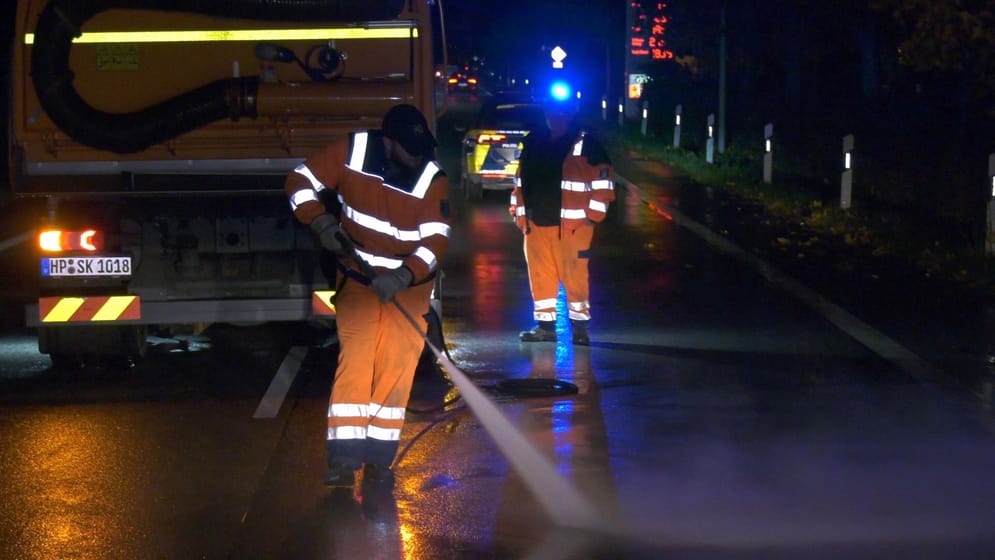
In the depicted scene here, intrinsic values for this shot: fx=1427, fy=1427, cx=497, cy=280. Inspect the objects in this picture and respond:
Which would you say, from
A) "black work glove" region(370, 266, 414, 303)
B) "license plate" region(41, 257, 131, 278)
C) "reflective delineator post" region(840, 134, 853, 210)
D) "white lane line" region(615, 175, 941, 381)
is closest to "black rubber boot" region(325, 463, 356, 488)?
"black work glove" region(370, 266, 414, 303)

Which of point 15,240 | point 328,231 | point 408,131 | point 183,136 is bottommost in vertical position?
point 15,240

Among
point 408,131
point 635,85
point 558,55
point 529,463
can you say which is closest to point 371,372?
point 529,463

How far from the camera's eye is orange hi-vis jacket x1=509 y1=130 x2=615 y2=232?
10.3 metres

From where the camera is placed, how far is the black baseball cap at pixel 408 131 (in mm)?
6535

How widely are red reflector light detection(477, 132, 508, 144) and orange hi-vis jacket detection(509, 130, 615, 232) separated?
1066 centimetres

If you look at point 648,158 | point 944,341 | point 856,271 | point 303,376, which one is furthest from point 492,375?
point 648,158

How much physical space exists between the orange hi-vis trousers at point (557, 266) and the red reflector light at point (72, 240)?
3151 mm

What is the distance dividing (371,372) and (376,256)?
0.54 metres

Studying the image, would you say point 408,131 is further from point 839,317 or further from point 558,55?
point 558,55

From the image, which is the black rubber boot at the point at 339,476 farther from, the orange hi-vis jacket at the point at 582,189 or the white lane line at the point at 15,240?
the white lane line at the point at 15,240

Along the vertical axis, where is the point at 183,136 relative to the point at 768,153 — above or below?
above

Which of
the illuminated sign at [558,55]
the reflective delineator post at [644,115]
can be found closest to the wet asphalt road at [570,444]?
the illuminated sign at [558,55]

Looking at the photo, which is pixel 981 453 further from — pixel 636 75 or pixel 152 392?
pixel 636 75

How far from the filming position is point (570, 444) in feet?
24.7
